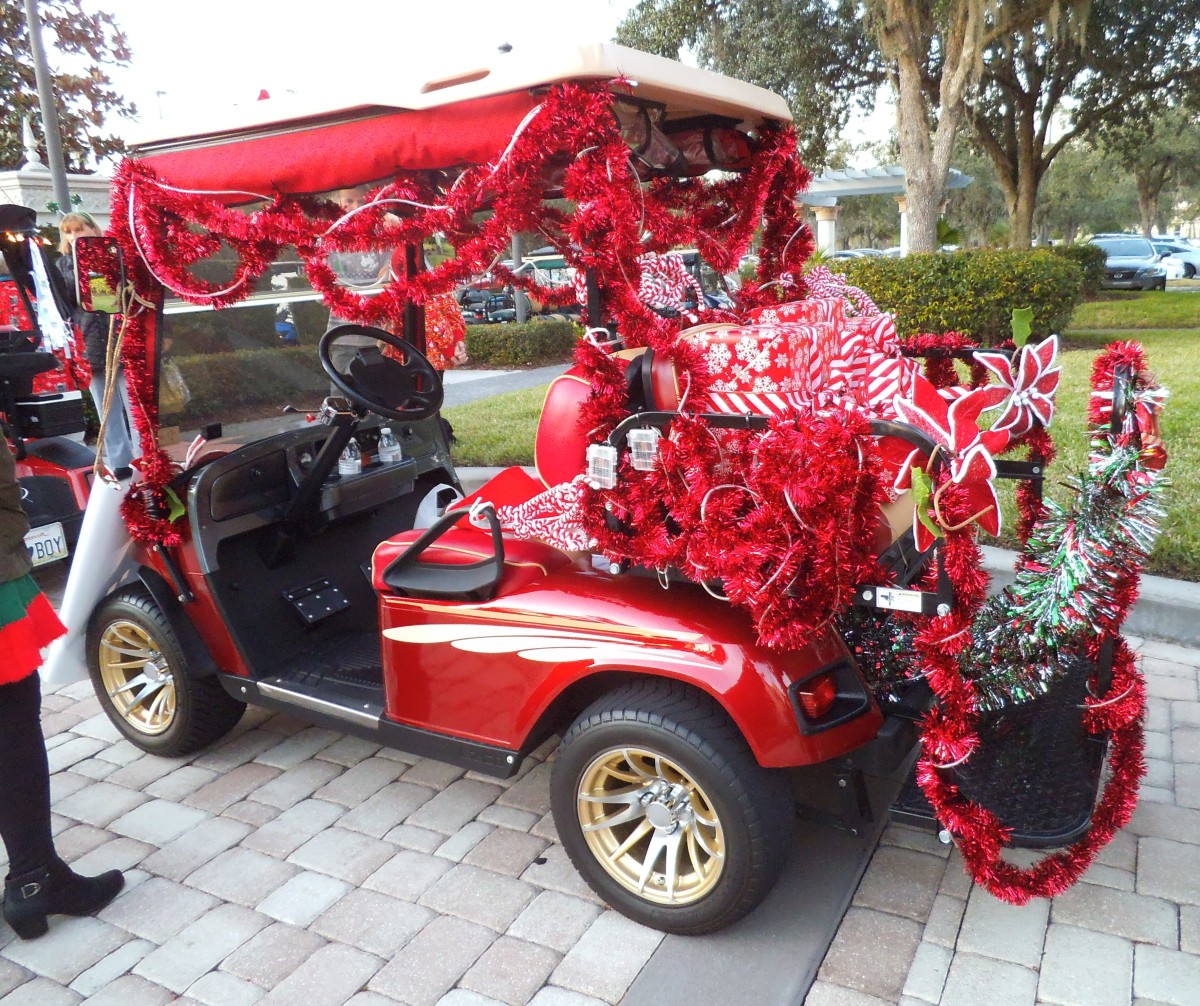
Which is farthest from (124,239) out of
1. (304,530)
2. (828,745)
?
(828,745)

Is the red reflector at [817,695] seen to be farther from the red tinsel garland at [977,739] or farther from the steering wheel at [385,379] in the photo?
the steering wheel at [385,379]

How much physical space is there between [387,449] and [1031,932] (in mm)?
2706

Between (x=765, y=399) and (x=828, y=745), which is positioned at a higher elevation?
(x=765, y=399)

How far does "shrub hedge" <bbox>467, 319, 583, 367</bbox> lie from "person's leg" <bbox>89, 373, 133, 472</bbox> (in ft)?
35.4

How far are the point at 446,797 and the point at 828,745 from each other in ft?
4.86

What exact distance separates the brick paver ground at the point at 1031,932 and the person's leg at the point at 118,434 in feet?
8.65

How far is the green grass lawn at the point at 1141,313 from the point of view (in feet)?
43.9

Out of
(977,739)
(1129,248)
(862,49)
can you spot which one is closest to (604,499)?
(977,739)

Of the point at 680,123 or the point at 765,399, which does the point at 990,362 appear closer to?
the point at 765,399

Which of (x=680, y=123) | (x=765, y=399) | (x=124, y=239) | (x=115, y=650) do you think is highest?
(x=680, y=123)

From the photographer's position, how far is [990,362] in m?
2.65

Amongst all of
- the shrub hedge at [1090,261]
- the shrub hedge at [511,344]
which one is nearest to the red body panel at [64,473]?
the shrub hedge at [511,344]

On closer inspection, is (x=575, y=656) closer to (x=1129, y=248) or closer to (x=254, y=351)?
(x=254, y=351)

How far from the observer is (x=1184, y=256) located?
24.8m
